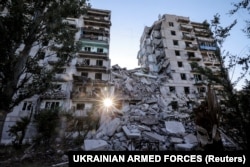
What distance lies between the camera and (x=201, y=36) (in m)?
37.1

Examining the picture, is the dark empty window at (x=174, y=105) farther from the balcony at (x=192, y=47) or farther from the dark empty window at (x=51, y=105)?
the dark empty window at (x=51, y=105)

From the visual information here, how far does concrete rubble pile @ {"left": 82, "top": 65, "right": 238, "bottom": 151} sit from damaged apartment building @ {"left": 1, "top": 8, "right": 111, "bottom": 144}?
412 cm

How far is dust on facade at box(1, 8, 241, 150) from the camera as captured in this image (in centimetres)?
1419

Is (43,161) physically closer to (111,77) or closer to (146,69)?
(111,77)

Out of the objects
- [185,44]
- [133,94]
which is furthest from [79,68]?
[185,44]

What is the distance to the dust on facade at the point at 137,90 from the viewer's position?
14188 mm

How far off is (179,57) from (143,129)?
70.4 feet

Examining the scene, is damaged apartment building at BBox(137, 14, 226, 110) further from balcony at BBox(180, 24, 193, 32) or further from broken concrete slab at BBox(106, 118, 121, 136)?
broken concrete slab at BBox(106, 118, 121, 136)

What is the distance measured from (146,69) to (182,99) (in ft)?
35.7

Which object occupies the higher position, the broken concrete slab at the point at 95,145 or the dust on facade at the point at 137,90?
the dust on facade at the point at 137,90

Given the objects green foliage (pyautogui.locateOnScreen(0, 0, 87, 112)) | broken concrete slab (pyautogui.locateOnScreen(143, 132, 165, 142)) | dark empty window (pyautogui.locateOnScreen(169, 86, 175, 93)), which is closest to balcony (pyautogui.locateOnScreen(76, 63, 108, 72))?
dark empty window (pyautogui.locateOnScreen(169, 86, 175, 93))

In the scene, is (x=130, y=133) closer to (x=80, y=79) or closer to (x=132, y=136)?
(x=132, y=136)

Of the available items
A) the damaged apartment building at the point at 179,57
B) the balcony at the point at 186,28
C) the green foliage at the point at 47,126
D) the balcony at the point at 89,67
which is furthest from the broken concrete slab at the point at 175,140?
the balcony at the point at 186,28

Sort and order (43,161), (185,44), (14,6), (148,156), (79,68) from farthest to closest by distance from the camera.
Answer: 1. (185,44)
2. (79,68)
3. (43,161)
4. (14,6)
5. (148,156)
